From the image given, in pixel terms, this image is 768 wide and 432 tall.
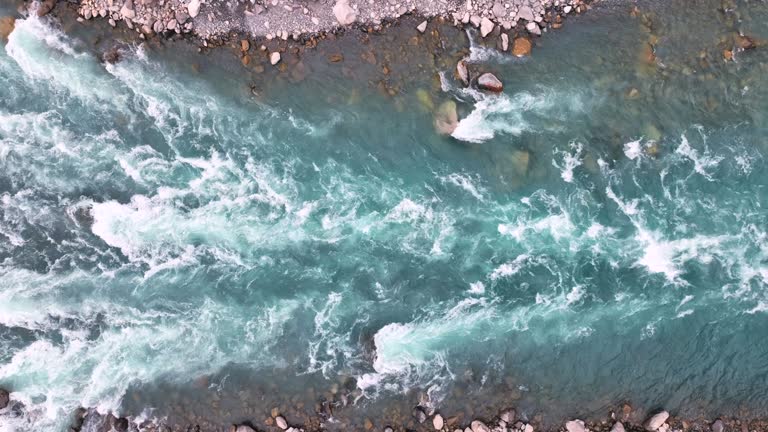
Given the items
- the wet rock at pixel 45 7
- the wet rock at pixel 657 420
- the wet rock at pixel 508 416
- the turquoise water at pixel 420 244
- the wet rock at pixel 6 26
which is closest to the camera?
the wet rock at pixel 657 420

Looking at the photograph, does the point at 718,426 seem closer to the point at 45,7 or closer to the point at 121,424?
the point at 121,424

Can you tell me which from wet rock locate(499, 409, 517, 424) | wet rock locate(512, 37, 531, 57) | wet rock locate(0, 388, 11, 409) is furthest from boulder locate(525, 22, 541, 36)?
wet rock locate(0, 388, 11, 409)

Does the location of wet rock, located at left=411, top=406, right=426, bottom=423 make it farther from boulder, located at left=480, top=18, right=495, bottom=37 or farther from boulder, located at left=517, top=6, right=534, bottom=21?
boulder, located at left=517, top=6, right=534, bottom=21

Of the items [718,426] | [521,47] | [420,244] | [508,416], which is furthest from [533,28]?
[718,426]

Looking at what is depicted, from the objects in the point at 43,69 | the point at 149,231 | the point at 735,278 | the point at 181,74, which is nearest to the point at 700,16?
the point at 735,278

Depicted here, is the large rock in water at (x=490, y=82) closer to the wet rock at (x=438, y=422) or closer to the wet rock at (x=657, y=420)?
the wet rock at (x=438, y=422)

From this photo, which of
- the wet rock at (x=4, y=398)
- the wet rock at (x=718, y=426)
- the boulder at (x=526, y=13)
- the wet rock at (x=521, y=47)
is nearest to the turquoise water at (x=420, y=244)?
the wet rock at (x=521, y=47)
